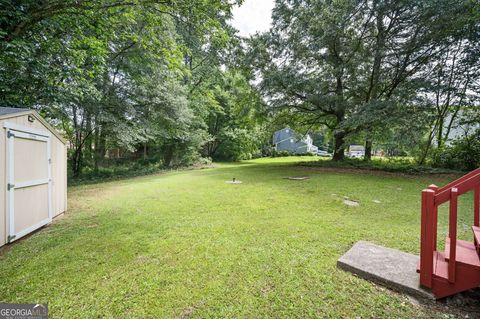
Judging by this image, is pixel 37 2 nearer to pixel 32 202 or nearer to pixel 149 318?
pixel 32 202

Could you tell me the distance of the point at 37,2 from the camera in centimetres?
398

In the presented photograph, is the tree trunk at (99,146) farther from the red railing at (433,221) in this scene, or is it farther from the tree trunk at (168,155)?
the red railing at (433,221)

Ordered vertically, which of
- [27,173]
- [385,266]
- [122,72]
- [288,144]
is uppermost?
[122,72]

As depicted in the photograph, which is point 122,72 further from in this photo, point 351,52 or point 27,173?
point 351,52

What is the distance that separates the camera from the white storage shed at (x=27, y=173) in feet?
9.17

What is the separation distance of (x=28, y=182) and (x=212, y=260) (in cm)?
317

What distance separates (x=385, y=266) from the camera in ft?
6.95

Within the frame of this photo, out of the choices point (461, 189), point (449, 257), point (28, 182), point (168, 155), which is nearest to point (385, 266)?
point (449, 257)

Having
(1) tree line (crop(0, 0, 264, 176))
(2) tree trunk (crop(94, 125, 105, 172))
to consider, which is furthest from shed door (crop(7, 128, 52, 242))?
(2) tree trunk (crop(94, 125, 105, 172))

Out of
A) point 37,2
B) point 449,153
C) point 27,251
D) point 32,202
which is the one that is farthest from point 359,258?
point 449,153

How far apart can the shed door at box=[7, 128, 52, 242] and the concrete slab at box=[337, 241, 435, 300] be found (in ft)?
14.5

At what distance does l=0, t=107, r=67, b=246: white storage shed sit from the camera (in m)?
2.79

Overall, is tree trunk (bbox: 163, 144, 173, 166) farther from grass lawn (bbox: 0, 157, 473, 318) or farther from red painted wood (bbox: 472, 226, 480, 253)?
red painted wood (bbox: 472, 226, 480, 253)

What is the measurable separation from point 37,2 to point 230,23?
9.18 metres
